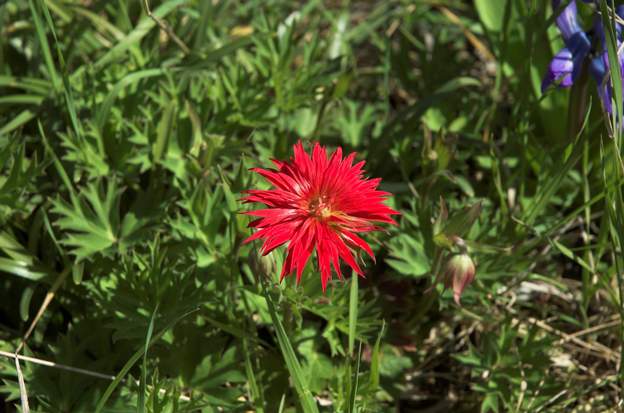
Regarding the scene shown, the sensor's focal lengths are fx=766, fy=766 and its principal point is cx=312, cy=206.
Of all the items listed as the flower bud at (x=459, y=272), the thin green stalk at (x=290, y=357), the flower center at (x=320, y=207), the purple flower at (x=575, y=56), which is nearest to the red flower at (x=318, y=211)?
the flower center at (x=320, y=207)

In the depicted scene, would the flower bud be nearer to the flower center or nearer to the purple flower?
the flower center

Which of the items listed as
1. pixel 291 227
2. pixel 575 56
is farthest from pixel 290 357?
pixel 575 56

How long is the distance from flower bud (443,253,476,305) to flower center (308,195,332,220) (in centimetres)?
47

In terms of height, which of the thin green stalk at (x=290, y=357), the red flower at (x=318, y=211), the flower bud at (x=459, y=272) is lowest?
the thin green stalk at (x=290, y=357)

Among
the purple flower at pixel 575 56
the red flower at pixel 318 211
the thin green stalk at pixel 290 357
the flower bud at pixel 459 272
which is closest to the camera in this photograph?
the red flower at pixel 318 211

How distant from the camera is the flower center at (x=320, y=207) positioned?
171 centimetres

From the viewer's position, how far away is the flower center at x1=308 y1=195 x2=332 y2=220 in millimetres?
1709

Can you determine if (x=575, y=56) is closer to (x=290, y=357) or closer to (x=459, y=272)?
(x=459, y=272)

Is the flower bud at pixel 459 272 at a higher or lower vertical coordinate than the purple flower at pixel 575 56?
lower

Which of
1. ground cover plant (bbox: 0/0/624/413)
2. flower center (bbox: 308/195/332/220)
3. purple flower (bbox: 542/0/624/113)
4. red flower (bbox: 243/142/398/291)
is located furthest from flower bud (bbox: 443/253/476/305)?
purple flower (bbox: 542/0/624/113)

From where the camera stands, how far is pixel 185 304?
6.99ft

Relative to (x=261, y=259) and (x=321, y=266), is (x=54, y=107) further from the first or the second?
(x=321, y=266)

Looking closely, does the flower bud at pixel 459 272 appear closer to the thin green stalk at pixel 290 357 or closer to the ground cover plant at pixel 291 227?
the ground cover plant at pixel 291 227

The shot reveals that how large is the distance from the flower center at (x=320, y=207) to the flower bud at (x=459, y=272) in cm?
47
